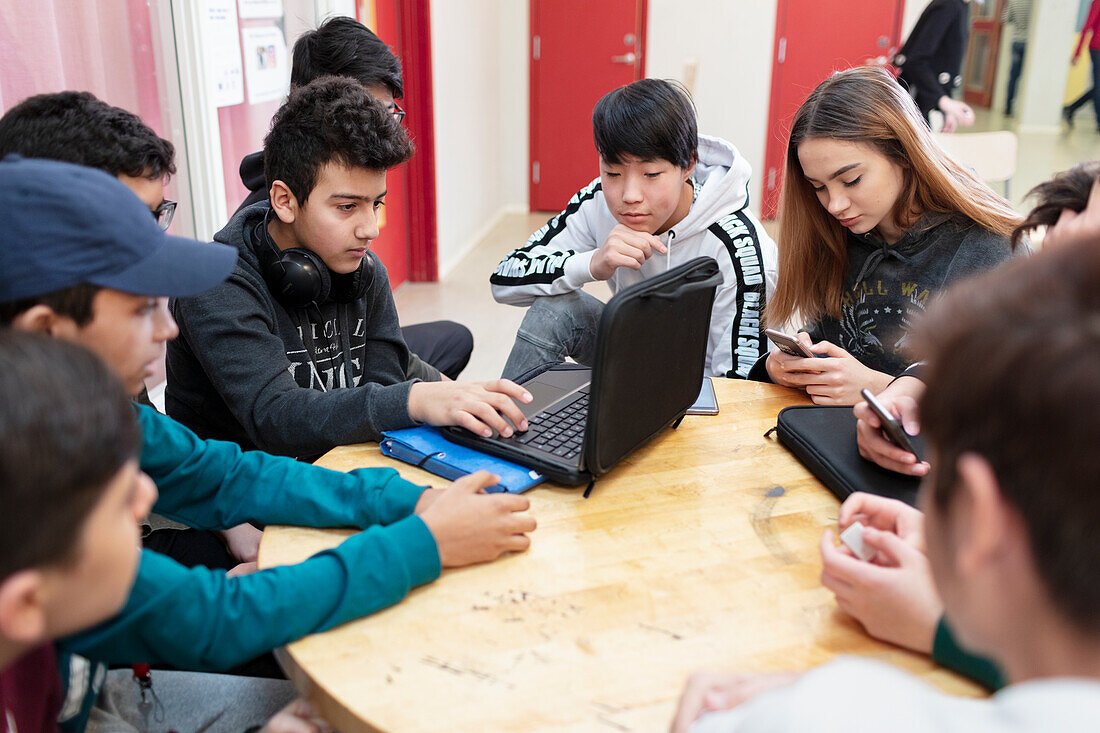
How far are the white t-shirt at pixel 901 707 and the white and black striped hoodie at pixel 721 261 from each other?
4.81ft

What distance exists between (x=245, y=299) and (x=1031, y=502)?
1204mm

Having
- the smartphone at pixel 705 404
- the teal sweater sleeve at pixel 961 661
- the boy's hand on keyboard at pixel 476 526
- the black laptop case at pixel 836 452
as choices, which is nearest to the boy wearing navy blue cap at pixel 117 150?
the boy's hand on keyboard at pixel 476 526

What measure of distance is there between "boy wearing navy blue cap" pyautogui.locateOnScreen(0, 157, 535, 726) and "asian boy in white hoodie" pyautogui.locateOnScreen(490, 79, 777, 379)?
3.02 feet

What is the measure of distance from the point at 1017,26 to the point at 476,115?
343 cm

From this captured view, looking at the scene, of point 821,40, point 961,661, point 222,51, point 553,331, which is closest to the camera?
point 961,661

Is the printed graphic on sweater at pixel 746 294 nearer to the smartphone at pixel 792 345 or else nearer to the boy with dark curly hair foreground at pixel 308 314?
the smartphone at pixel 792 345

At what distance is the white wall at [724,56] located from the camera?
6074 mm

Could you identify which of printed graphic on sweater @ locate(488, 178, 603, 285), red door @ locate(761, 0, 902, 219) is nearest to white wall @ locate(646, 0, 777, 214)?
red door @ locate(761, 0, 902, 219)

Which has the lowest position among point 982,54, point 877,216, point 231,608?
point 231,608

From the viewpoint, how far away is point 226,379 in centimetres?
136

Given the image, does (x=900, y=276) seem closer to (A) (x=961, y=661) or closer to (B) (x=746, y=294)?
(B) (x=746, y=294)

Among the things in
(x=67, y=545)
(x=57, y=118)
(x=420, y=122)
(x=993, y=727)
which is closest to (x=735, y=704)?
(x=993, y=727)

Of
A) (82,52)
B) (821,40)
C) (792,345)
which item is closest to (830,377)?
(792,345)

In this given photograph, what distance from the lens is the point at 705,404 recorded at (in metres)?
1.35
